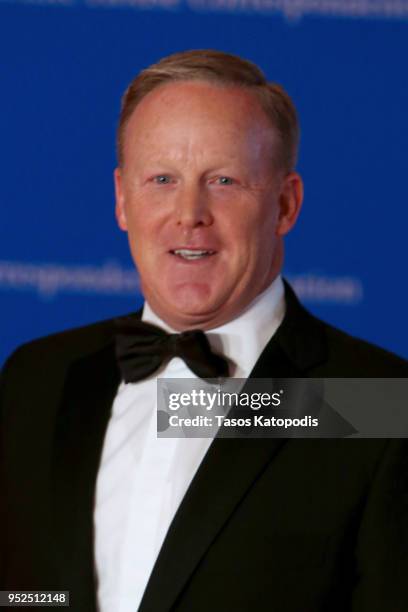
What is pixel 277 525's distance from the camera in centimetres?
164

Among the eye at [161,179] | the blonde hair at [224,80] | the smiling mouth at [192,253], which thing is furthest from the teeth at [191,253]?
the blonde hair at [224,80]

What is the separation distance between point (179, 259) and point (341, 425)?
37 centimetres

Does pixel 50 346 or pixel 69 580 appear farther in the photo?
pixel 50 346

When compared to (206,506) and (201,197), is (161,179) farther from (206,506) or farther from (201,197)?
(206,506)

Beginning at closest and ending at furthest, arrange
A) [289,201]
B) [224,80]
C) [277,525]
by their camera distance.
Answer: [277,525]
[224,80]
[289,201]

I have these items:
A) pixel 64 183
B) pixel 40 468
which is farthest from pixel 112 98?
pixel 40 468

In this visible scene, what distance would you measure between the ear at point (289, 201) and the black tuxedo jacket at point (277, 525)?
7.4 inches

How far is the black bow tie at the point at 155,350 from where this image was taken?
177 centimetres

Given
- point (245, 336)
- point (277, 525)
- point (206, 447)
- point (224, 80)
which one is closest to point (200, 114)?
point (224, 80)

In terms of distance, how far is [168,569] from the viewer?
5.34 feet

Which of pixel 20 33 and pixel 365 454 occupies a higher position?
pixel 20 33

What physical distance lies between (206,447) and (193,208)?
0.38 m

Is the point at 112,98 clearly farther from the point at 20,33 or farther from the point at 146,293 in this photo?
the point at 146,293

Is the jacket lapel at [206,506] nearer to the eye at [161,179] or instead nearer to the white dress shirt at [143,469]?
the white dress shirt at [143,469]
